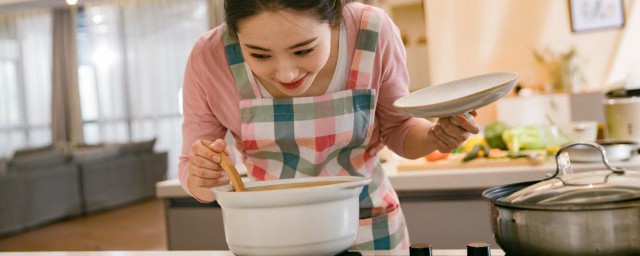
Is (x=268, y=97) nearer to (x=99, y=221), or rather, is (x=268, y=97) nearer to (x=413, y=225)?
(x=413, y=225)

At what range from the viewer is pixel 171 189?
84.4 inches

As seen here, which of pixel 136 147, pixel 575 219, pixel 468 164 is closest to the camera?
pixel 575 219

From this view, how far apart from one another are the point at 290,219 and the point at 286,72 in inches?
11.7

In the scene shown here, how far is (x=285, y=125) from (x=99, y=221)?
228 inches

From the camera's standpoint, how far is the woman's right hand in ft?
2.70

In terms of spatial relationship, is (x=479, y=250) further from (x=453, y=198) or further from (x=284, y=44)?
(x=453, y=198)

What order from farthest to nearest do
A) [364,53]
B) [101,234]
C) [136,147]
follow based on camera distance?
[136,147], [101,234], [364,53]

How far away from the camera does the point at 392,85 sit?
3.95ft

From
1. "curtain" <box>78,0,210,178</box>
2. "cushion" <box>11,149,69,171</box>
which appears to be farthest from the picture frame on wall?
"cushion" <box>11,149,69,171</box>

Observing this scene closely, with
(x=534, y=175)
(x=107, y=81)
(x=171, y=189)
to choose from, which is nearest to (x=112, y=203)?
(x=107, y=81)

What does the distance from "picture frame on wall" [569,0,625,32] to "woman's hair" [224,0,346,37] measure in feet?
18.2

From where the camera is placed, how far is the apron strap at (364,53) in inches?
45.3

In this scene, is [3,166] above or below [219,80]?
below

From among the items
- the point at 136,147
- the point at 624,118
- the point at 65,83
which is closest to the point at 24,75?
the point at 65,83
